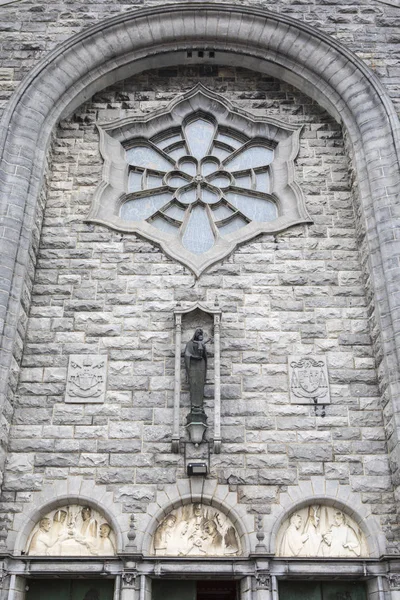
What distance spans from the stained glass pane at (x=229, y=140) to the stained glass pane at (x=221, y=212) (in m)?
1.41

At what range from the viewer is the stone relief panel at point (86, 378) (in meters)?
9.87

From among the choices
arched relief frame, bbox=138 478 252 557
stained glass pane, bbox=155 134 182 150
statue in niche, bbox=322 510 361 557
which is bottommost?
statue in niche, bbox=322 510 361 557

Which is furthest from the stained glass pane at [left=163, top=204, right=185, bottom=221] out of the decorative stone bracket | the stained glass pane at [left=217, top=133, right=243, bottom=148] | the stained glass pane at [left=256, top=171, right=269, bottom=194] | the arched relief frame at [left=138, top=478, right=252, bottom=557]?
the arched relief frame at [left=138, top=478, right=252, bottom=557]

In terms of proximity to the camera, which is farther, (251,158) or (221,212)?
(251,158)

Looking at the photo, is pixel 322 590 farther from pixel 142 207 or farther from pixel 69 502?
pixel 142 207

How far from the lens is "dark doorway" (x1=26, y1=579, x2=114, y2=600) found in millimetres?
8836

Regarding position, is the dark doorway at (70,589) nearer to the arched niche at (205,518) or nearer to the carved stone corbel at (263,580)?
the arched niche at (205,518)

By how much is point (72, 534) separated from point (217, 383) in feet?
9.00

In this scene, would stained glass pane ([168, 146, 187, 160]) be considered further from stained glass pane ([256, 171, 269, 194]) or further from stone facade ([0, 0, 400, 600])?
stained glass pane ([256, 171, 269, 194])

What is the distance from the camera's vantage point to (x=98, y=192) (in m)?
11.7

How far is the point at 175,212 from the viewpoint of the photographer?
39.2 feet

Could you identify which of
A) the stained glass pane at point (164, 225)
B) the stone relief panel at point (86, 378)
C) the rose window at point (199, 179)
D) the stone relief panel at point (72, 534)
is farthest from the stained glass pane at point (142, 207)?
the stone relief panel at point (72, 534)

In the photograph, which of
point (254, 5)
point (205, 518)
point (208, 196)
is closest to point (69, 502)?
point (205, 518)

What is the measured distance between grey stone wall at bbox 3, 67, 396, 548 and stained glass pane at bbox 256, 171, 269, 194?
605mm
